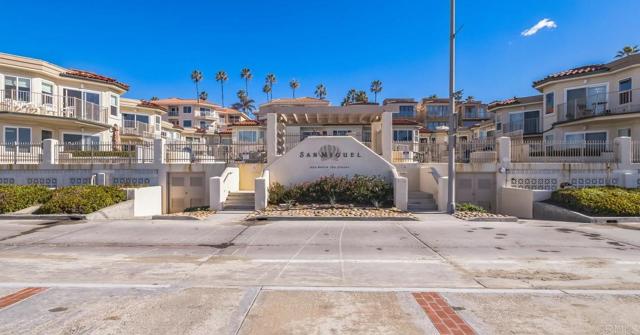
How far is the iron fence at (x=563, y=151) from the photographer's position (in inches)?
744

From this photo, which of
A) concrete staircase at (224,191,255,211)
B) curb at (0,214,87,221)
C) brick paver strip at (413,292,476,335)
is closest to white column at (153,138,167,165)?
concrete staircase at (224,191,255,211)

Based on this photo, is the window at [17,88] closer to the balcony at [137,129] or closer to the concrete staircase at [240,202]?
the balcony at [137,129]

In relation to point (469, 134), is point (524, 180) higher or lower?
lower

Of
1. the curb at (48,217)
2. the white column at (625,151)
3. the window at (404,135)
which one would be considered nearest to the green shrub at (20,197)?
the curb at (48,217)

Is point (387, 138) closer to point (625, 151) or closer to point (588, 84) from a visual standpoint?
point (625, 151)

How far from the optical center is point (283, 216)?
1450 centimetres

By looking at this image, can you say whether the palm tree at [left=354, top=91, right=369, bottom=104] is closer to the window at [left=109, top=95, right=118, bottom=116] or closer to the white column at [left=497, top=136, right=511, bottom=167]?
the window at [left=109, top=95, right=118, bottom=116]

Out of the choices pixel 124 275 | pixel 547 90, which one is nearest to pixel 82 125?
pixel 124 275

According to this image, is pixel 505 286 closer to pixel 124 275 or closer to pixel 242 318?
pixel 242 318

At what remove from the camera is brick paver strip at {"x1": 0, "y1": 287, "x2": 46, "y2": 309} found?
5.42 metres

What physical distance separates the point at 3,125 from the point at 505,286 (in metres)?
→ 30.1

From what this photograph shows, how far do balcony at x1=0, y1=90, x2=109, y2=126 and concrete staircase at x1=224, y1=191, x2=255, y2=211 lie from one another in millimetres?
15670

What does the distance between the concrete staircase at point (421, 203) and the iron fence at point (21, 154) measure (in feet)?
62.5

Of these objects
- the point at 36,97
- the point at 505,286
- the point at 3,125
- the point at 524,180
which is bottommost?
the point at 505,286
